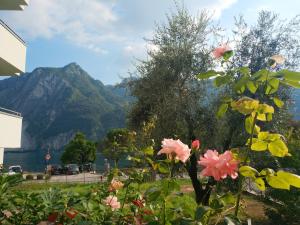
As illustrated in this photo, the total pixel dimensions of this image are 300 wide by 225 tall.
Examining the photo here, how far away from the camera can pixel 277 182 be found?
6.43 ft

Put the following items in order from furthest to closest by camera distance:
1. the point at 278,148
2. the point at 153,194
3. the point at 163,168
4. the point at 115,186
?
1. the point at 115,186
2. the point at 163,168
3. the point at 153,194
4. the point at 278,148

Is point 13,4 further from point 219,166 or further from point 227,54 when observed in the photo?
point 219,166

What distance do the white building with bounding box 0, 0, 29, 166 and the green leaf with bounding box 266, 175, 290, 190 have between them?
1427cm

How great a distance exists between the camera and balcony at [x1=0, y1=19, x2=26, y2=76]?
49.6ft

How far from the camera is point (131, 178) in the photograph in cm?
390

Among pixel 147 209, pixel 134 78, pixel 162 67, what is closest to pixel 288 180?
pixel 147 209

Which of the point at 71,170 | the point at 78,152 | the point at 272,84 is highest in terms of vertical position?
the point at 78,152

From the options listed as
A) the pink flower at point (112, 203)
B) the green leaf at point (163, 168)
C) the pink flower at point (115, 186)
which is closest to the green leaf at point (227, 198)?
the green leaf at point (163, 168)

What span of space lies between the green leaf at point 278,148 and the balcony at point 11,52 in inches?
556

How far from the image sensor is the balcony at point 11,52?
49.6 ft

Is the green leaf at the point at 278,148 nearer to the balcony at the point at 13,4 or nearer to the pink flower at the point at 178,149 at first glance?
the pink flower at the point at 178,149

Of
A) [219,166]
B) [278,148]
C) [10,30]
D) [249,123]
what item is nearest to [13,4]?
[10,30]

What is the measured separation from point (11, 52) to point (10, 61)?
0.36 meters

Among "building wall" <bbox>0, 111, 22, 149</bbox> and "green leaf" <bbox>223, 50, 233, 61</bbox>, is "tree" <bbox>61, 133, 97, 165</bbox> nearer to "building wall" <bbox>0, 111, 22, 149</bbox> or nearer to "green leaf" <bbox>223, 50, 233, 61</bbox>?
"building wall" <bbox>0, 111, 22, 149</bbox>
